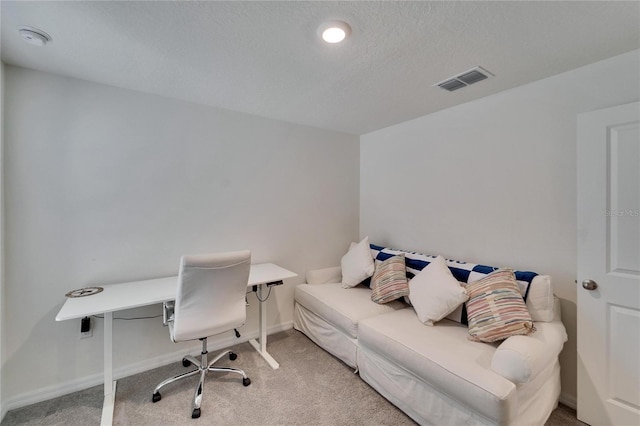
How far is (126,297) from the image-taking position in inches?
77.4

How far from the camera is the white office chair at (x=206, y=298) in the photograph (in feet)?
6.06

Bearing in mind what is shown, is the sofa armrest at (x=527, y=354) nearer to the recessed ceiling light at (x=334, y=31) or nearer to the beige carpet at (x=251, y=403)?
the beige carpet at (x=251, y=403)

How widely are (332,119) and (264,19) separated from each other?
1736mm

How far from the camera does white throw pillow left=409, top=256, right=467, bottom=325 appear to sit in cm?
208

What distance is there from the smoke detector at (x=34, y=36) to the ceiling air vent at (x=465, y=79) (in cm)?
269

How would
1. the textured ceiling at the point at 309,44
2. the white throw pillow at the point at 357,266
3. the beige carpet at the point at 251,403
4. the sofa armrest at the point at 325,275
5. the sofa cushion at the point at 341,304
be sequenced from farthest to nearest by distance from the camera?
1. the sofa armrest at the point at 325,275
2. the white throw pillow at the point at 357,266
3. the sofa cushion at the point at 341,304
4. the beige carpet at the point at 251,403
5. the textured ceiling at the point at 309,44

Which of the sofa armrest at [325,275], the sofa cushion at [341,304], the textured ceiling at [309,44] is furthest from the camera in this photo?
the sofa armrest at [325,275]

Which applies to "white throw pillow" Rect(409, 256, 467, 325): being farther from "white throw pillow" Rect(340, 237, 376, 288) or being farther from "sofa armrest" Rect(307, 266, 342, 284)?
"sofa armrest" Rect(307, 266, 342, 284)

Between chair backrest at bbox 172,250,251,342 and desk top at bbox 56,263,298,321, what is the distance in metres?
0.20

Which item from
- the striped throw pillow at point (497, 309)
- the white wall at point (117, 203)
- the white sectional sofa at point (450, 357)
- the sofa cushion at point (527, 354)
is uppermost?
the white wall at point (117, 203)

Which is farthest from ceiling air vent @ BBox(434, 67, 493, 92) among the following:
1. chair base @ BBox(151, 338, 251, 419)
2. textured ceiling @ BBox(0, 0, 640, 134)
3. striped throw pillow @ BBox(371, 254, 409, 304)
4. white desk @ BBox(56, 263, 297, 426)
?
chair base @ BBox(151, 338, 251, 419)

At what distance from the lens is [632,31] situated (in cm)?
155

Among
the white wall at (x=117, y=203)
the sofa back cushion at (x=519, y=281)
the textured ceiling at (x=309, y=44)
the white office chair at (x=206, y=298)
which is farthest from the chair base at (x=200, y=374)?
the textured ceiling at (x=309, y=44)

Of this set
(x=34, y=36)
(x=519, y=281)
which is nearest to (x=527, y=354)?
(x=519, y=281)
